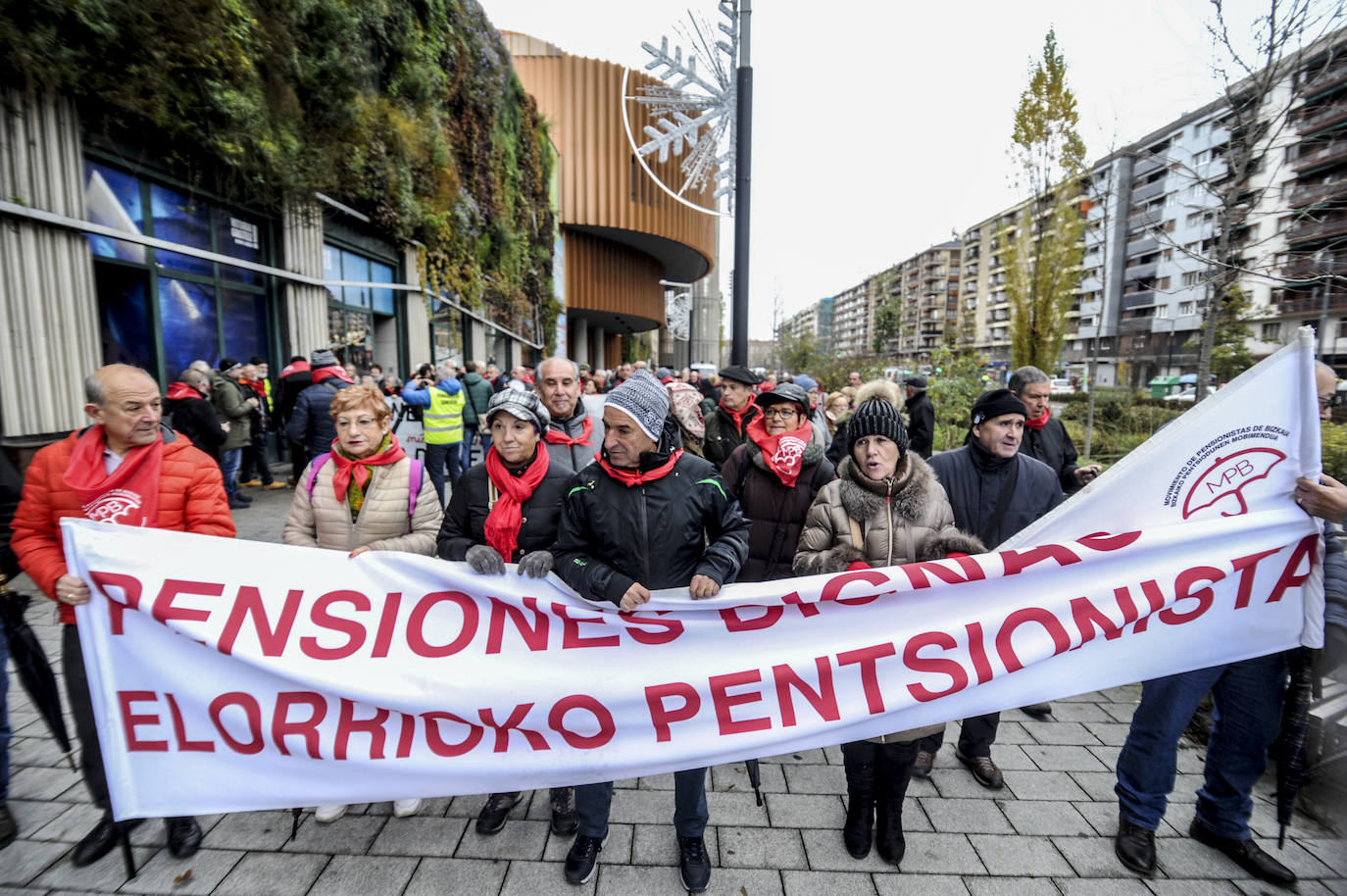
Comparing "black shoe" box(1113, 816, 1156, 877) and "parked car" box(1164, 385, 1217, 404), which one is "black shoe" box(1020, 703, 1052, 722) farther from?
"parked car" box(1164, 385, 1217, 404)

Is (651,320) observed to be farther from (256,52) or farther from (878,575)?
(878,575)

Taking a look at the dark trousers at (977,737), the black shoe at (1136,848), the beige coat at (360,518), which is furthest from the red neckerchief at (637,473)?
the black shoe at (1136,848)

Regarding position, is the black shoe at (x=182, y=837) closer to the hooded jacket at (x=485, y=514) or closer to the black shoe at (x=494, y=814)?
the black shoe at (x=494, y=814)

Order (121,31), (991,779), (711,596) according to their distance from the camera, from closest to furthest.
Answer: (711,596)
(991,779)
(121,31)

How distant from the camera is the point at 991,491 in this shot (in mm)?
3219

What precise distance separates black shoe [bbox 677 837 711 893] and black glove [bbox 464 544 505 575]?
1.30 meters

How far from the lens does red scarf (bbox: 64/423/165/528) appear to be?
2.48 metres

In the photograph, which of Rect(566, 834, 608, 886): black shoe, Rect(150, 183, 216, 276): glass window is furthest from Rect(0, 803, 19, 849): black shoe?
Rect(150, 183, 216, 276): glass window

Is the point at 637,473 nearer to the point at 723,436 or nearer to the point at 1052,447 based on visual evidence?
the point at 723,436

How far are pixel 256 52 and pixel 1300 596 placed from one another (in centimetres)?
1085

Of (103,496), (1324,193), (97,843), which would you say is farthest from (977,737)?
(1324,193)

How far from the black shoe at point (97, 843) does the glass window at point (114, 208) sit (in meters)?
6.74

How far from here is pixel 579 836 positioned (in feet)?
8.41

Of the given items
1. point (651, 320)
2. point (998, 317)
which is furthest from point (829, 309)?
point (651, 320)
